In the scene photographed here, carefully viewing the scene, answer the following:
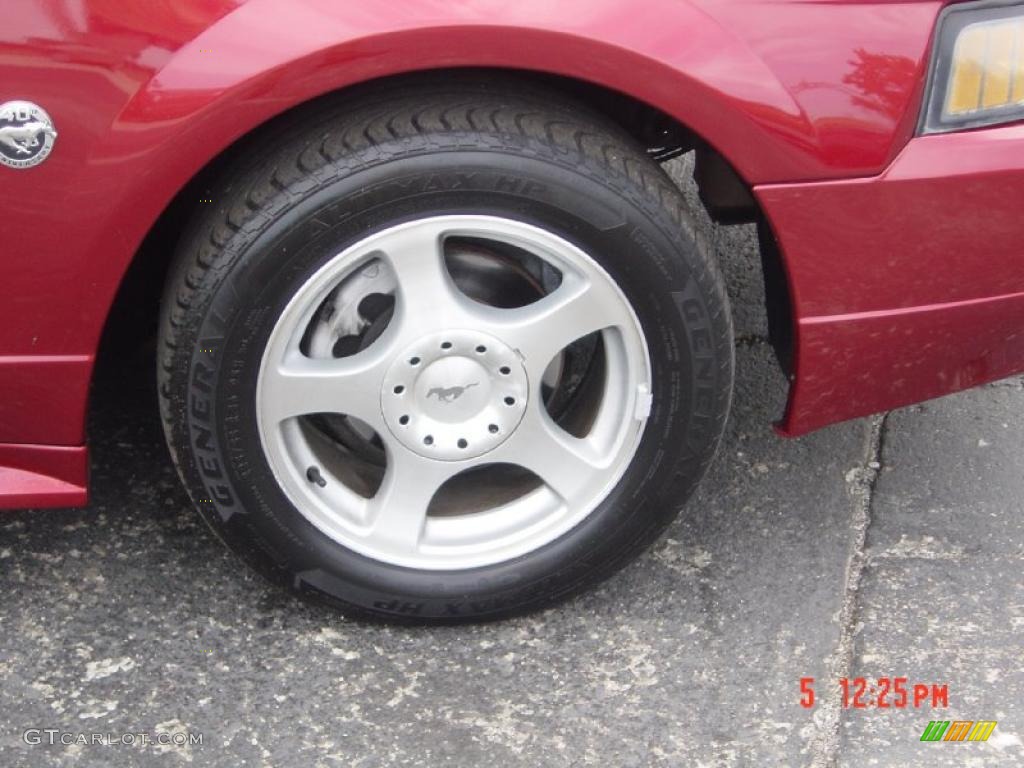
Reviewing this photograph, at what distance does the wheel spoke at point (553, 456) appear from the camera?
235 centimetres

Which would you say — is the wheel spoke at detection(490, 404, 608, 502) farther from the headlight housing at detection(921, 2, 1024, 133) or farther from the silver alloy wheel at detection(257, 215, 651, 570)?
the headlight housing at detection(921, 2, 1024, 133)

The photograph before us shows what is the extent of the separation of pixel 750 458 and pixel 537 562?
2.18ft

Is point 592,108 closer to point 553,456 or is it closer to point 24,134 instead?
point 553,456

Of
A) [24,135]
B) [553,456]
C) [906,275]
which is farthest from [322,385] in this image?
[906,275]

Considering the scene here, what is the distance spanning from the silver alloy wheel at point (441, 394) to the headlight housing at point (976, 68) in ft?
1.85

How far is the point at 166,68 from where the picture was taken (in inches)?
75.3

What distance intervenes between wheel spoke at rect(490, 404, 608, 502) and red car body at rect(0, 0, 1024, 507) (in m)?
0.37

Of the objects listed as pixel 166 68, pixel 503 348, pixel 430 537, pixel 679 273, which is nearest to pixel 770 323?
pixel 679 273

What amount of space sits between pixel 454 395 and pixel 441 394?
21mm

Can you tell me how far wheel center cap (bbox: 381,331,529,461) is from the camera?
224 cm

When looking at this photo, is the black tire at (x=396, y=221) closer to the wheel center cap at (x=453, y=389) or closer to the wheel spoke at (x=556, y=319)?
the wheel spoke at (x=556, y=319)

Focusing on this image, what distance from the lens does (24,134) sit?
75.6 inches

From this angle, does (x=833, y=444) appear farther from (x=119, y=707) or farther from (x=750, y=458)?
(x=119, y=707)

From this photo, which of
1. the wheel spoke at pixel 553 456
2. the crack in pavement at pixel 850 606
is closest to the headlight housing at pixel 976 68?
the wheel spoke at pixel 553 456
